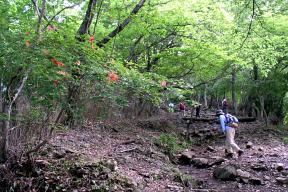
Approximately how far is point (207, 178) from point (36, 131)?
14.3ft

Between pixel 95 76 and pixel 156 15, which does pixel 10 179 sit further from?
pixel 156 15

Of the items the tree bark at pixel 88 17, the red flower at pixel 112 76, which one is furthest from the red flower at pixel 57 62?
the tree bark at pixel 88 17

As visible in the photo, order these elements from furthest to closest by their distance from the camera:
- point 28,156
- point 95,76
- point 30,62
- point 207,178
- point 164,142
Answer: point 164,142 → point 207,178 → point 28,156 → point 95,76 → point 30,62

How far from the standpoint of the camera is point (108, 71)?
16.8ft


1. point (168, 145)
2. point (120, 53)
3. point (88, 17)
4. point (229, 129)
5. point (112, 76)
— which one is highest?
point (88, 17)

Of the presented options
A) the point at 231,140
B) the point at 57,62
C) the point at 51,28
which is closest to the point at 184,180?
the point at 231,140

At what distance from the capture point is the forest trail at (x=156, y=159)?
22.9 feet

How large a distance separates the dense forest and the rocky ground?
5 centimetres

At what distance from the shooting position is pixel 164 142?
11219 mm

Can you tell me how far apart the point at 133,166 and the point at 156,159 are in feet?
4.44

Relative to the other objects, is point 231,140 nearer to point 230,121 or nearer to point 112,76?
point 230,121

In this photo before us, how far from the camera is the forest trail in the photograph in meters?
6.98

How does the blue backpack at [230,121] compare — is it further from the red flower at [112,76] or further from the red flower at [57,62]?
the red flower at [57,62]

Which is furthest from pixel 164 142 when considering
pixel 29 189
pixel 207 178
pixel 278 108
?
pixel 278 108
